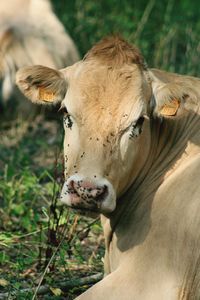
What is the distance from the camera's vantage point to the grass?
6.44 metres

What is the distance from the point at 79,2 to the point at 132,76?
6999mm

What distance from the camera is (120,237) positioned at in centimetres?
599

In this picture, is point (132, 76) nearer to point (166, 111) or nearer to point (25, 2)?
point (166, 111)

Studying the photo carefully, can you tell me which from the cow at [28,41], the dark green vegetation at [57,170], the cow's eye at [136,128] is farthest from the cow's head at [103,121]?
the cow at [28,41]

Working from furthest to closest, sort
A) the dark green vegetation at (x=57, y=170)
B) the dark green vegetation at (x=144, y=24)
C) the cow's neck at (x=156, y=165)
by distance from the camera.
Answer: the dark green vegetation at (x=144, y=24) < the dark green vegetation at (x=57, y=170) < the cow's neck at (x=156, y=165)

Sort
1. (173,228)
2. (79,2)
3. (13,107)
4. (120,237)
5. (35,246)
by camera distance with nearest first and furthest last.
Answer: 1. (173,228)
2. (120,237)
3. (35,246)
4. (13,107)
5. (79,2)

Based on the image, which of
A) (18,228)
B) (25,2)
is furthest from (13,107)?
(18,228)

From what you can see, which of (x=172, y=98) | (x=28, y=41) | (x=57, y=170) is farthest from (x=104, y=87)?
(x=28, y=41)

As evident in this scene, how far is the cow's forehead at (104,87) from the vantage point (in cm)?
568

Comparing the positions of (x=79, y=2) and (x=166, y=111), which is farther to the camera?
(x=79, y=2)

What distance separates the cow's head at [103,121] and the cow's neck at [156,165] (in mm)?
93

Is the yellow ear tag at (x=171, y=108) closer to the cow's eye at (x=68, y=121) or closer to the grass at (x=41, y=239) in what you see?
the cow's eye at (x=68, y=121)

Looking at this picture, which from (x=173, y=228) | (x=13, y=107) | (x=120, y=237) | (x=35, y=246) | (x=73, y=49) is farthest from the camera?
(x=73, y=49)

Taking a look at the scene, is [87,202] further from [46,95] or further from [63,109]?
[46,95]
